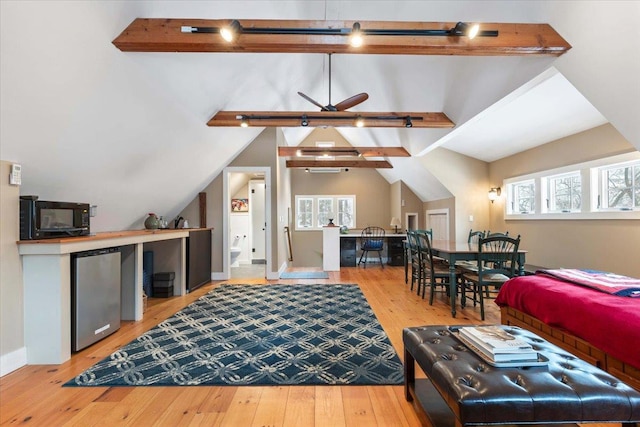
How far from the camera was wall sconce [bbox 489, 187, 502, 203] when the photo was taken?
5.65m

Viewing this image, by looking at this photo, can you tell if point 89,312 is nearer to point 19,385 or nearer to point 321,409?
point 19,385

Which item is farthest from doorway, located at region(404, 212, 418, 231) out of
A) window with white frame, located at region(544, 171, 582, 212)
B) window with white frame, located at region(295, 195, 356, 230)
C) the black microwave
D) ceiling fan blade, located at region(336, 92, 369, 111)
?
the black microwave

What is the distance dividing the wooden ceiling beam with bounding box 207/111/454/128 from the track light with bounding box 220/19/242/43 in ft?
6.58

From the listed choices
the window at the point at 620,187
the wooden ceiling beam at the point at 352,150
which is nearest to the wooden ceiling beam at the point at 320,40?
the window at the point at 620,187

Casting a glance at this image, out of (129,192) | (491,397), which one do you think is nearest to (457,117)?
(491,397)

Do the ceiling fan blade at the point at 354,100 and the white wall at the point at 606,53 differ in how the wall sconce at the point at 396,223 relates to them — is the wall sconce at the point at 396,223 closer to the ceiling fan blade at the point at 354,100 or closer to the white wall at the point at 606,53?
the ceiling fan blade at the point at 354,100

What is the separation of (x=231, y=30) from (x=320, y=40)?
2.29ft

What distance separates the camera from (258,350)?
263 centimetres

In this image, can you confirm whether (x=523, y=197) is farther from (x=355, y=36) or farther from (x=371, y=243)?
(x=355, y=36)

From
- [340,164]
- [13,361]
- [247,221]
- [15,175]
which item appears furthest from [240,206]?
[13,361]

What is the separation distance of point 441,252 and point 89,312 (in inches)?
152

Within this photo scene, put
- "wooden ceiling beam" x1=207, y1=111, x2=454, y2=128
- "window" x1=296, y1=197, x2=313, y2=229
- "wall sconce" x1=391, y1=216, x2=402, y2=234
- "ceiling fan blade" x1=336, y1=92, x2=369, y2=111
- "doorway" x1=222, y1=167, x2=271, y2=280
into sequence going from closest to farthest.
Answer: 1. "ceiling fan blade" x1=336, y1=92, x2=369, y2=111
2. "wooden ceiling beam" x1=207, y1=111, x2=454, y2=128
3. "doorway" x1=222, y1=167, x2=271, y2=280
4. "wall sconce" x1=391, y1=216, x2=402, y2=234
5. "window" x1=296, y1=197, x2=313, y2=229

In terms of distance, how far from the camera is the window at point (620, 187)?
329cm

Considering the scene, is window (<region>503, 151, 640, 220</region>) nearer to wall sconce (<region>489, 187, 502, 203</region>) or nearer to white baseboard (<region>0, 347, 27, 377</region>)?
wall sconce (<region>489, 187, 502, 203</region>)
